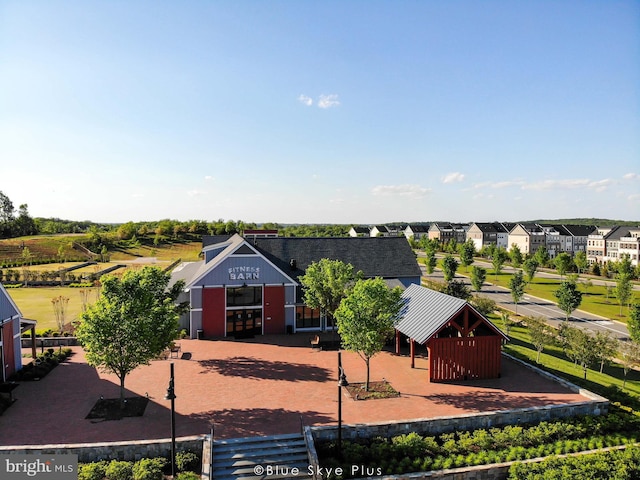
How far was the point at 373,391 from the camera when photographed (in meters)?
22.0

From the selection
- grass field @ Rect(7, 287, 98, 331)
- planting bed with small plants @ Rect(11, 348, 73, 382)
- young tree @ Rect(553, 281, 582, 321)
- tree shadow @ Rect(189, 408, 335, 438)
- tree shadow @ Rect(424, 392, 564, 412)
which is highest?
young tree @ Rect(553, 281, 582, 321)

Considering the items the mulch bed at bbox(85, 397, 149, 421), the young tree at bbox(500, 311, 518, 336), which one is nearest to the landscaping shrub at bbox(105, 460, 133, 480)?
the mulch bed at bbox(85, 397, 149, 421)

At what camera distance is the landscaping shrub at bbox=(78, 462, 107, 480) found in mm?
14922

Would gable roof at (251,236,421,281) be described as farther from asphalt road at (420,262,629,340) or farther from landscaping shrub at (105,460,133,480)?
landscaping shrub at (105,460,133,480)

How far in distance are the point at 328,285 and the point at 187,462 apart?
1548 centimetres

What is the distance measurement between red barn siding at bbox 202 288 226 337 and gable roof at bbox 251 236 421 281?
5.62 meters

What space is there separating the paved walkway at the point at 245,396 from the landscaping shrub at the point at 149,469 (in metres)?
1.79

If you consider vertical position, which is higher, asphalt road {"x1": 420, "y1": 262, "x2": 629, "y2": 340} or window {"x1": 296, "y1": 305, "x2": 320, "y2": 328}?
window {"x1": 296, "y1": 305, "x2": 320, "y2": 328}

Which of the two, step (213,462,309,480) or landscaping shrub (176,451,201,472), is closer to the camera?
landscaping shrub (176,451,201,472)

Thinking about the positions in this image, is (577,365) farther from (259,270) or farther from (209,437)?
(209,437)

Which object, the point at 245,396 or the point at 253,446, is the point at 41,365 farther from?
the point at 253,446

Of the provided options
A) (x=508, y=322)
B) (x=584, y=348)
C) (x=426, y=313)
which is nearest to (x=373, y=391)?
(x=426, y=313)

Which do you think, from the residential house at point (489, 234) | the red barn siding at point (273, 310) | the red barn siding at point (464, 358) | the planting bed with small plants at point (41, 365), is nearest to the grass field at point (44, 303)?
the planting bed with small plants at point (41, 365)

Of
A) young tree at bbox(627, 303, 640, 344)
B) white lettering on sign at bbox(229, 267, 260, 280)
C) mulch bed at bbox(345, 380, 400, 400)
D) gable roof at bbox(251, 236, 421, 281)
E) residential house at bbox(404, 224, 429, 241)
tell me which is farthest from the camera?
residential house at bbox(404, 224, 429, 241)
